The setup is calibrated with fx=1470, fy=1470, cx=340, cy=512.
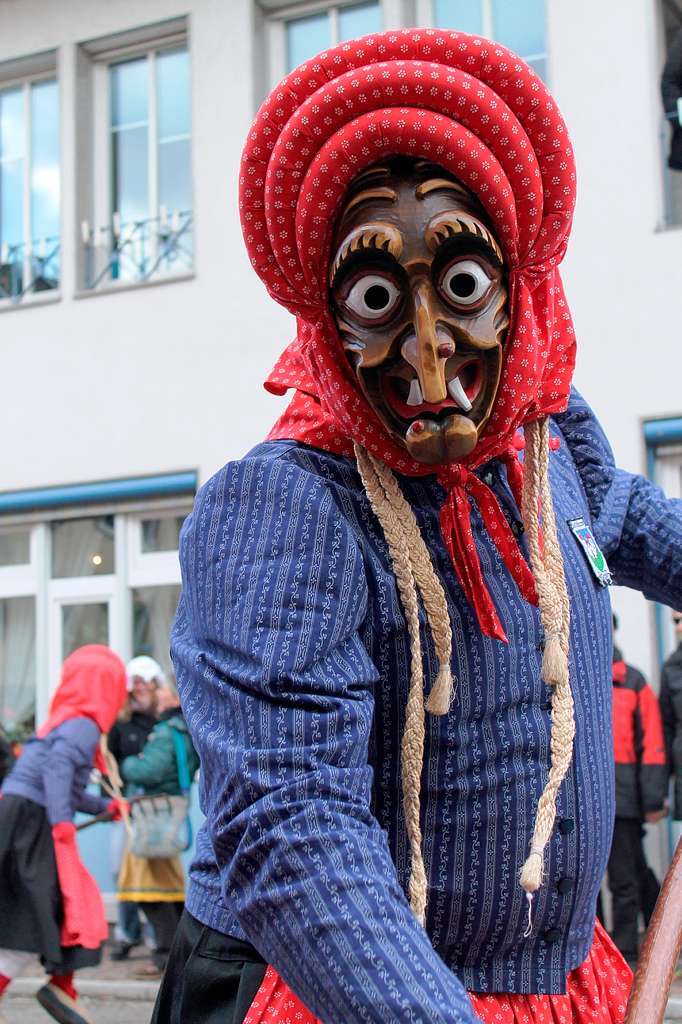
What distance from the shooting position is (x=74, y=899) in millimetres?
6566

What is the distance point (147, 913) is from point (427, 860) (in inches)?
291

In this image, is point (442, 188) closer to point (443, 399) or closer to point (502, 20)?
point (443, 399)

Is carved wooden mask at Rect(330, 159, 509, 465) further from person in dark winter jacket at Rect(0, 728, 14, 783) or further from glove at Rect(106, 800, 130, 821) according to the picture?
person in dark winter jacket at Rect(0, 728, 14, 783)

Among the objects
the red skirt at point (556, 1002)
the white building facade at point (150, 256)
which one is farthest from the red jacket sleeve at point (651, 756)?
the red skirt at point (556, 1002)

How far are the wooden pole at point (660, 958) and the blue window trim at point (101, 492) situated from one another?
30.2 ft

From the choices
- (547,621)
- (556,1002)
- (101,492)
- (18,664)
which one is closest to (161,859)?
(101,492)

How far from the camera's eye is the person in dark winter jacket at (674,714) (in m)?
7.32

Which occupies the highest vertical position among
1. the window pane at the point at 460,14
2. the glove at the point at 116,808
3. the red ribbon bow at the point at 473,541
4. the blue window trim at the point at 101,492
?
the window pane at the point at 460,14


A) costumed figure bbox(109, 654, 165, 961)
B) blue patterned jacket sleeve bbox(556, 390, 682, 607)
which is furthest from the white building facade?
blue patterned jacket sleeve bbox(556, 390, 682, 607)

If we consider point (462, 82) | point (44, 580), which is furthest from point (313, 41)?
point (462, 82)

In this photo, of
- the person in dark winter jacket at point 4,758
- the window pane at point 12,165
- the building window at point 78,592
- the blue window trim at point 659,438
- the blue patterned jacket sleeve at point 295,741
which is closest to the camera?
the blue patterned jacket sleeve at point 295,741

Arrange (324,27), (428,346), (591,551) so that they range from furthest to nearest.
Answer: (324,27), (591,551), (428,346)

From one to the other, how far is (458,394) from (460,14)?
379 inches

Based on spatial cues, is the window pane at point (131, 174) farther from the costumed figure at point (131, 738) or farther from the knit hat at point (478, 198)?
the knit hat at point (478, 198)
